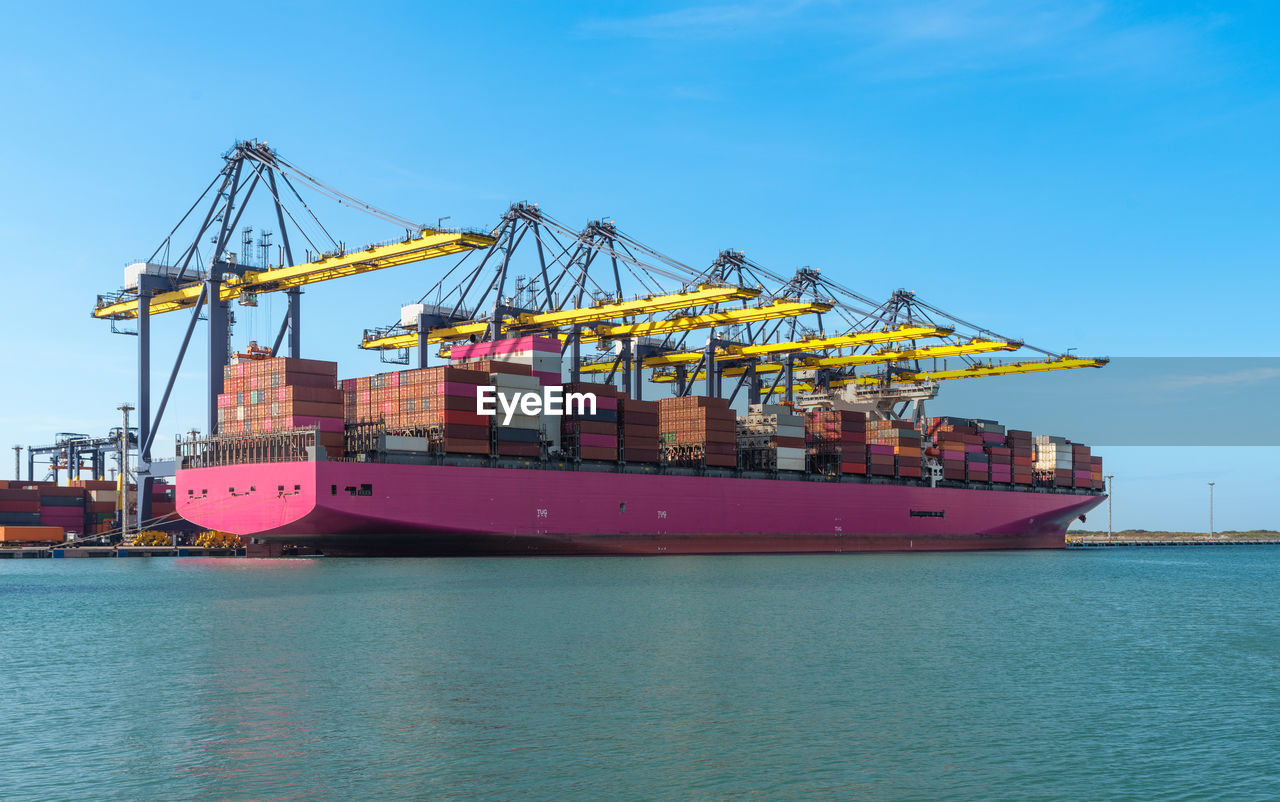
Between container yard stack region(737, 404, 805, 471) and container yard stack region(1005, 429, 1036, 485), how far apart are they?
60.8 ft

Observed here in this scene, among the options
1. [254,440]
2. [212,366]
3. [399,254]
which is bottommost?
[254,440]

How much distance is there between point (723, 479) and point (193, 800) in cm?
4756

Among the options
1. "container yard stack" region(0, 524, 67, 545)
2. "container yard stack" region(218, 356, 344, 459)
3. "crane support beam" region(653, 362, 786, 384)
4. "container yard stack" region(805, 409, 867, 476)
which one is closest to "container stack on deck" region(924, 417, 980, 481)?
"container yard stack" region(805, 409, 867, 476)

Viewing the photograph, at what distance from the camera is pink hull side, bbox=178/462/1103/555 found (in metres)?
45.5

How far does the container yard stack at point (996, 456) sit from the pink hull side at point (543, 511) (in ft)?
20.5

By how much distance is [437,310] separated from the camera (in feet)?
206

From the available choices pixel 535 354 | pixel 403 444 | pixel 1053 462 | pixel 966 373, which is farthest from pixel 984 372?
pixel 403 444

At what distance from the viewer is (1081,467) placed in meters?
81.5

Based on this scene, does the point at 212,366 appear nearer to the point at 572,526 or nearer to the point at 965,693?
the point at 572,526

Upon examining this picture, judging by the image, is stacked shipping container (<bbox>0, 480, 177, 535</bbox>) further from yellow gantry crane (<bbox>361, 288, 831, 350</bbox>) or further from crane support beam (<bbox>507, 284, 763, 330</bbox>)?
crane support beam (<bbox>507, 284, 763, 330</bbox>)

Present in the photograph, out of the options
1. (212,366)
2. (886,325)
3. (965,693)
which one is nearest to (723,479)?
(886,325)

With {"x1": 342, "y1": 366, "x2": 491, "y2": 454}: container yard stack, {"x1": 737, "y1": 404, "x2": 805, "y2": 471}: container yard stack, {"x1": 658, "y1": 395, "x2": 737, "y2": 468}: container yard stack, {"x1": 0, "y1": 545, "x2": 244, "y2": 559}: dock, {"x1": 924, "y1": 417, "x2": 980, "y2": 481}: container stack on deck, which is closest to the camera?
{"x1": 342, "y1": 366, "x2": 491, "y2": 454}: container yard stack

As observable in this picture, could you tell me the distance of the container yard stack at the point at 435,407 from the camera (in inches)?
1871

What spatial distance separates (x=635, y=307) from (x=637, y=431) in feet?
19.7
